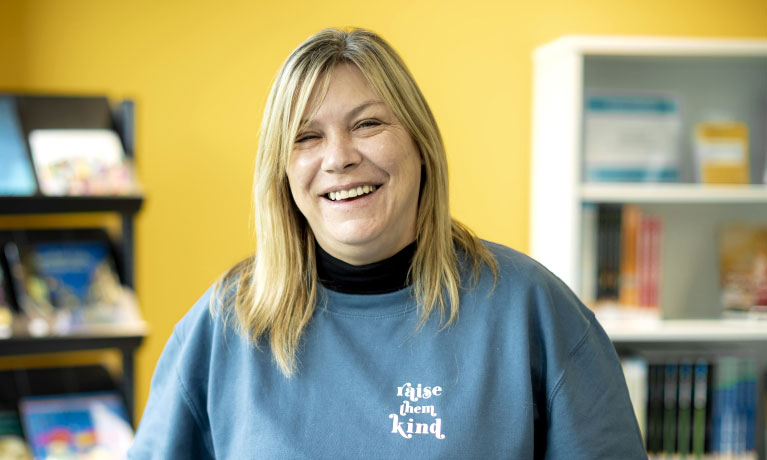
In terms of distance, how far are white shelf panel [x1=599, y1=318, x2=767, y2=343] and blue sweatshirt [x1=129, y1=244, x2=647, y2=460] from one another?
1466mm

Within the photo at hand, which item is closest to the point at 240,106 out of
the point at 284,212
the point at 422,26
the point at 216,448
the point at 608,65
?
the point at 422,26

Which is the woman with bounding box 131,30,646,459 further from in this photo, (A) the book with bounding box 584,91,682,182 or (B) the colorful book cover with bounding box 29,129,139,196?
(A) the book with bounding box 584,91,682,182

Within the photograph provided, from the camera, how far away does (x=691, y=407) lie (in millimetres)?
2672

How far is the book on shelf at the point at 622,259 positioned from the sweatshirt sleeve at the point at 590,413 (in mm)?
1484

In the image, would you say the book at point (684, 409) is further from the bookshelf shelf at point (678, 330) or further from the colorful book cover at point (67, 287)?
the colorful book cover at point (67, 287)

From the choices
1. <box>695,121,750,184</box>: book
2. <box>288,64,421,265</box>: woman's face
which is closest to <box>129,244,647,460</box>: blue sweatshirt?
<box>288,64,421,265</box>: woman's face

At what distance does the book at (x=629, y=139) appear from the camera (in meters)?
2.69

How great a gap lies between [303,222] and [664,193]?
1631 millimetres

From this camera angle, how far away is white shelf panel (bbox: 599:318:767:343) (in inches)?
103

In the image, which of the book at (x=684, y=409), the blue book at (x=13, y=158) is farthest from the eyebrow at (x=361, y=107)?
the book at (x=684, y=409)

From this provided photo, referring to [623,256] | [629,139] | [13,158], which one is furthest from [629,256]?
[13,158]

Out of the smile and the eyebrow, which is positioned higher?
the eyebrow

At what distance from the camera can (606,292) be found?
2656mm

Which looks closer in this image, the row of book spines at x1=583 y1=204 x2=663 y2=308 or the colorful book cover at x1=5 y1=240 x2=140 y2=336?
the colorful book cover at x1=5 y1=240 x2=140 y2=336
